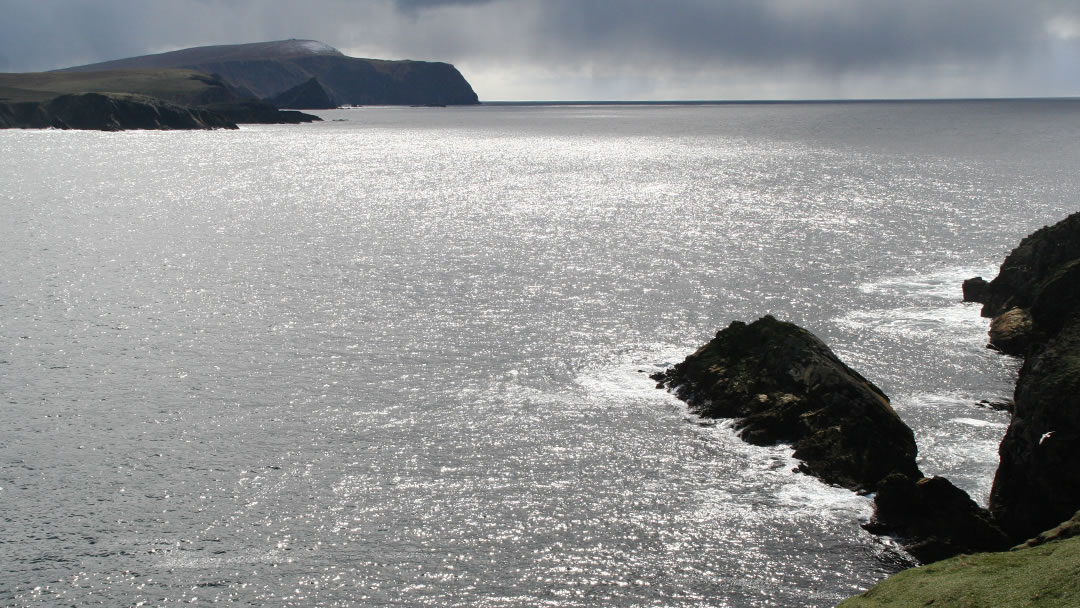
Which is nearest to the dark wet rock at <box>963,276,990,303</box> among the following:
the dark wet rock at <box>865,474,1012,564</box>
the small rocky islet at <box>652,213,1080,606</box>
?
the small rocky islet at <box>652,213,1080,606</box>

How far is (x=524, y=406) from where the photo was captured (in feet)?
116

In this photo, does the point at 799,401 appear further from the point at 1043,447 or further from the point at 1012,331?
the point at 1012,331

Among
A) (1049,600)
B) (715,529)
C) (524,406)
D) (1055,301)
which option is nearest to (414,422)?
(524,406)

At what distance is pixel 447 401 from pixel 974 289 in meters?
34.9

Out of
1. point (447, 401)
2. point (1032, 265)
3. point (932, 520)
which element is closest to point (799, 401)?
point (932, 520)

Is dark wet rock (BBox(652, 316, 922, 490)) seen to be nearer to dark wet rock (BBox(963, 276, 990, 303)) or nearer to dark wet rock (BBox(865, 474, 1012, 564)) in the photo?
dark wet rock (BBox(865, 474, 1012, 564))

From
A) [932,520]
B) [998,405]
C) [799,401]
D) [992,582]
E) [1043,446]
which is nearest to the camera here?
[992,582]

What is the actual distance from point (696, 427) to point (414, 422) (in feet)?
35.8

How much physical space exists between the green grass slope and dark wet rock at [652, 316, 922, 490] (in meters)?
7.22

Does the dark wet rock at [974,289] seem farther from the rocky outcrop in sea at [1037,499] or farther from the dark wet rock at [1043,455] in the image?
the dark wet rock at [1043,455]

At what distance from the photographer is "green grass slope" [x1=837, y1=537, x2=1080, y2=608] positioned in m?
17.9

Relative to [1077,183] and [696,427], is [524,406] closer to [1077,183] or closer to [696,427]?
[696,427]

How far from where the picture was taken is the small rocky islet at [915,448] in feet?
67.1

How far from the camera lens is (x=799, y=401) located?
108ft
